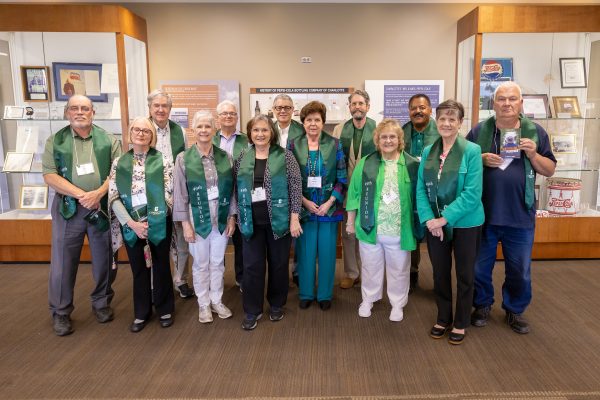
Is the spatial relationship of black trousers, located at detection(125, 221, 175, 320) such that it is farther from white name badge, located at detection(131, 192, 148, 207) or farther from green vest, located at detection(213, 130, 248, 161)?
green vest, located at detection(213, 130, 248, 161)

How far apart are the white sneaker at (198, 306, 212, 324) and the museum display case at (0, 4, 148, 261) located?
2.14 m

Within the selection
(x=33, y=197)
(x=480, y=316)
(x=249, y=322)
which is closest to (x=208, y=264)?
(x=249, y=322)

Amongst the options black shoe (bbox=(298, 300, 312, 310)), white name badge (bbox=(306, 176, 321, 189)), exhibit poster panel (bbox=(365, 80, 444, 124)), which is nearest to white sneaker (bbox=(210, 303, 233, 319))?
black shoe (bbox=(298, 300, 312, 310))

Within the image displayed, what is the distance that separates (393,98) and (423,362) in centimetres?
303

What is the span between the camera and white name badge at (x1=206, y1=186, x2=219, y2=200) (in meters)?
2.81

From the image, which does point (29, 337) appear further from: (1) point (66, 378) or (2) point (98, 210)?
(2) point (98, 210)

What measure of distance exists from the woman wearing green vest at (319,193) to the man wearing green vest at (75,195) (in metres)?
1.33

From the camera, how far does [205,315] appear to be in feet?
10.1

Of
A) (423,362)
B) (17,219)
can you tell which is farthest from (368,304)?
(17,219)

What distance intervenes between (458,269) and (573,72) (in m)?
2.97

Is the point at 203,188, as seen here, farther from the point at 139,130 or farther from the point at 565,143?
the point at 565,143

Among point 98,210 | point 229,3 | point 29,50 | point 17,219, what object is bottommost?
point 17,219

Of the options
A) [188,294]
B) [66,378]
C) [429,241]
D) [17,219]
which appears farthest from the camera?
[17,219]

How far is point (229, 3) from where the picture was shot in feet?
15.0
